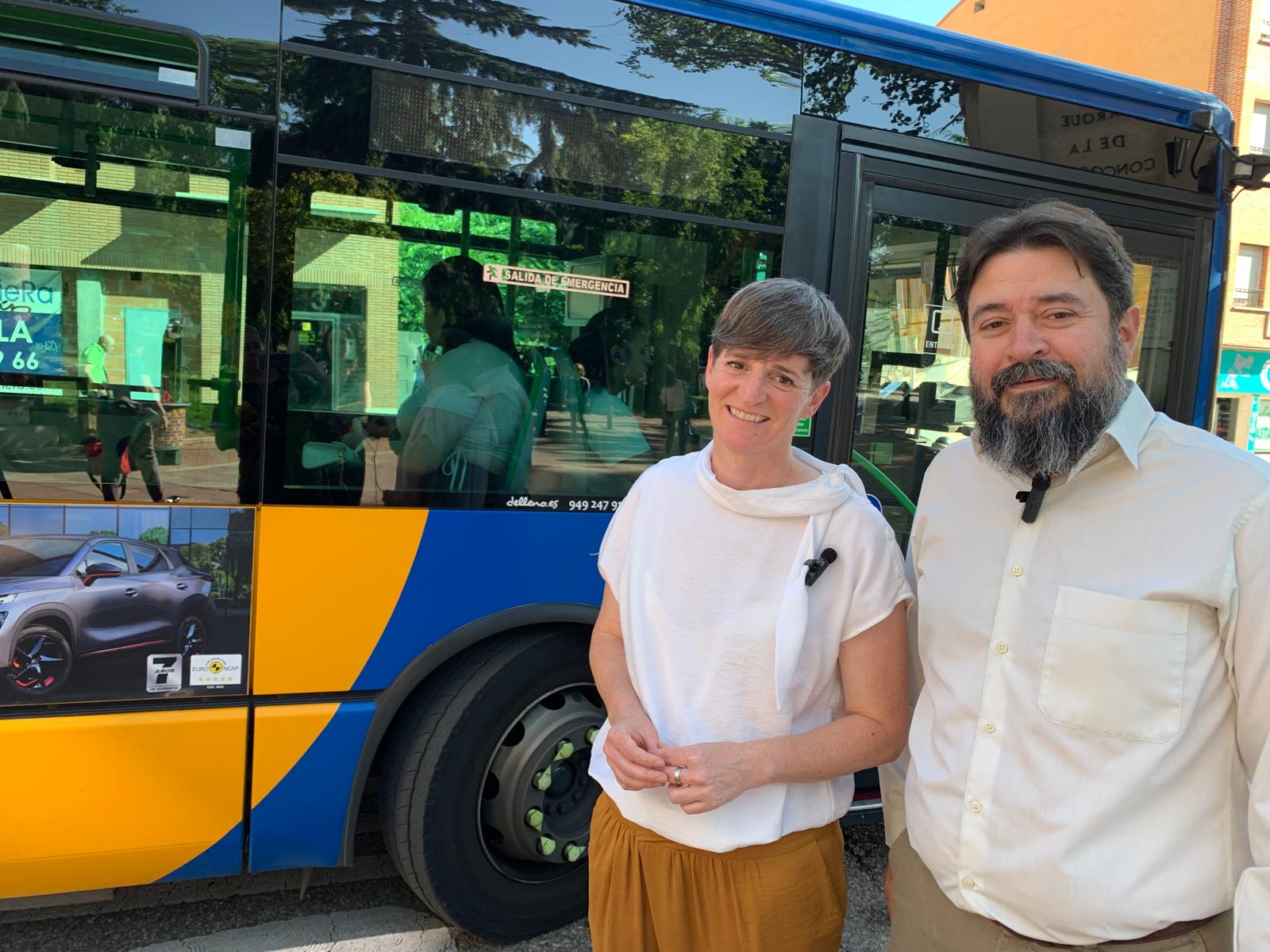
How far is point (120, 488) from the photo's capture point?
2.48 metres

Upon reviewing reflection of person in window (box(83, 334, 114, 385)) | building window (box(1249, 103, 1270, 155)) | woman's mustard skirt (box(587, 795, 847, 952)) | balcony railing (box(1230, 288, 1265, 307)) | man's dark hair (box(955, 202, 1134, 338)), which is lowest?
woman's mustard skirt (box(587, 795, 847, 952))

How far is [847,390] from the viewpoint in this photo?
3256 mm

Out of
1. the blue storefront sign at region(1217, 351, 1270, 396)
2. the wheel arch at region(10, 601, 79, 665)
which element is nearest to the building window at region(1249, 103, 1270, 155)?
the blue storefront sign at region(1217, 351, 1270, 396)

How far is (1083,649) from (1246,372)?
26.0m

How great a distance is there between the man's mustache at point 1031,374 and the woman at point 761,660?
297 millimetres

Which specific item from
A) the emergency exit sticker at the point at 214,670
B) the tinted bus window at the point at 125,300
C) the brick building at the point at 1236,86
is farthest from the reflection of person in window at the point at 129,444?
the brick building at the point at 1236,86

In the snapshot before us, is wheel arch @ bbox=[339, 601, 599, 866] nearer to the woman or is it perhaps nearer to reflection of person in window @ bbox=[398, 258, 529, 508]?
reflection of person in window @ bbox=[398, 258, 529, 508]

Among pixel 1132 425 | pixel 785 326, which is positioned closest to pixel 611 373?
pixel 785 326

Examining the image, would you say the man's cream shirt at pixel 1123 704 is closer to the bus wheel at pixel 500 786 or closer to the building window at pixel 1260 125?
the bus wheel at pixel 500 786

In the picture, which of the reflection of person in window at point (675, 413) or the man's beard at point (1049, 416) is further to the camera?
the reflection of person in window at point (675, 413)

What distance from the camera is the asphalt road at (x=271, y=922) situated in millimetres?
2836

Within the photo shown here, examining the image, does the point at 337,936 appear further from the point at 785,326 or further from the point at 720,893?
the point at 785,326

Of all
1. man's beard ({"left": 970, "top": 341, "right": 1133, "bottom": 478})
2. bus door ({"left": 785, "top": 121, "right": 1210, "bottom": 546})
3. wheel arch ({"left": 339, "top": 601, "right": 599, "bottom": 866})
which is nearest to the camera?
man's beard ({"left": 970, "top": 341, "right": 1133, "bottom": 478})

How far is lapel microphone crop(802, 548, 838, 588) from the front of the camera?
1574 mm
